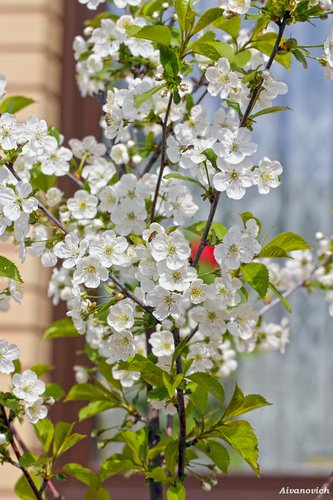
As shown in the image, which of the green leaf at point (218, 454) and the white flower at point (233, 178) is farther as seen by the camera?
the green leaf at point (218, 454)

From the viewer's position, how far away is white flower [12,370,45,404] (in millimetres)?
1095

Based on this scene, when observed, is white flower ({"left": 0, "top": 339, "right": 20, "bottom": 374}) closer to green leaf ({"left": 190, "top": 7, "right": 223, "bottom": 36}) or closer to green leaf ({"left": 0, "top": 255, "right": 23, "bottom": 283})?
green leaf ({"left": 0, "top": 255, "right": 23, "bottom": 283})

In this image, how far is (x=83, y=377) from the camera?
140 centimetres

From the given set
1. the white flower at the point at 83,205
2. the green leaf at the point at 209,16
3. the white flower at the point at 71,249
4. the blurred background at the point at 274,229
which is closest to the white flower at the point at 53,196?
the white flower at the point at 83,205

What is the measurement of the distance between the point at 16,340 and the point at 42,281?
166 mm

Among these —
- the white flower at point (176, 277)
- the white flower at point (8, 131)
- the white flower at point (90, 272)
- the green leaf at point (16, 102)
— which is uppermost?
the white flower at point (8, 131)

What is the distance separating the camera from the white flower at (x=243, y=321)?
111 centimetres

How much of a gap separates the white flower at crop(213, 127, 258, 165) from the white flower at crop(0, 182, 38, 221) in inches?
8.6

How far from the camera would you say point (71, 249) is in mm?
1020

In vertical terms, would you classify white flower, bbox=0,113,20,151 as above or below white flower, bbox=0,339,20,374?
above

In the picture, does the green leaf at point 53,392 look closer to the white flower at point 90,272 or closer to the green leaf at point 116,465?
the green leaf at point 116,465

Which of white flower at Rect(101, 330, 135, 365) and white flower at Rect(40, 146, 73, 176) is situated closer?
white flower at Rect(101, 330, 135, 365)

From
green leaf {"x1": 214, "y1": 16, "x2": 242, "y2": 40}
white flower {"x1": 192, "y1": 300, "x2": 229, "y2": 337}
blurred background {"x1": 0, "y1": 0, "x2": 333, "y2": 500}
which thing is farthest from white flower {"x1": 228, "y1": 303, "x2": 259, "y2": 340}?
blurred background {"x1": 0, "y1": 0, "x2": 333, "y2": 500}

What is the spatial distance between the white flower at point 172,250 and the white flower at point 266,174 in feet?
0.36
